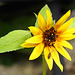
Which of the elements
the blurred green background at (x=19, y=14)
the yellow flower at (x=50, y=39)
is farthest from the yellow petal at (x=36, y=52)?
the blurred green background at (x=19, y=14)

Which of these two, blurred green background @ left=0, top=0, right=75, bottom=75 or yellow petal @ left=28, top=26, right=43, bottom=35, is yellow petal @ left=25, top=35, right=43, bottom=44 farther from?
blurred green background @ left=0, top=0, right=75, bottom=75

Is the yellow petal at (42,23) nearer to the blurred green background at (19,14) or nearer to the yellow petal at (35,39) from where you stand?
the yellow petal at (35,39)

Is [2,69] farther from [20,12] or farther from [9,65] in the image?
[20,12]

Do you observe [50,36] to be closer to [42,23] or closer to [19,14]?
[42,23]

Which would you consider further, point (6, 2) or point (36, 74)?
point (36, 74)

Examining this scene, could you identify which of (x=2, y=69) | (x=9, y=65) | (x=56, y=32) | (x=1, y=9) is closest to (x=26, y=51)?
(x=9, y=65)

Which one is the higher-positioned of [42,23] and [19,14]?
[19,14]

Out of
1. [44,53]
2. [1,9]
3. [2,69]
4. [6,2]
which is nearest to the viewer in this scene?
[44,53]

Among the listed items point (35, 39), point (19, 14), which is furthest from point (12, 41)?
point (19, 14)
